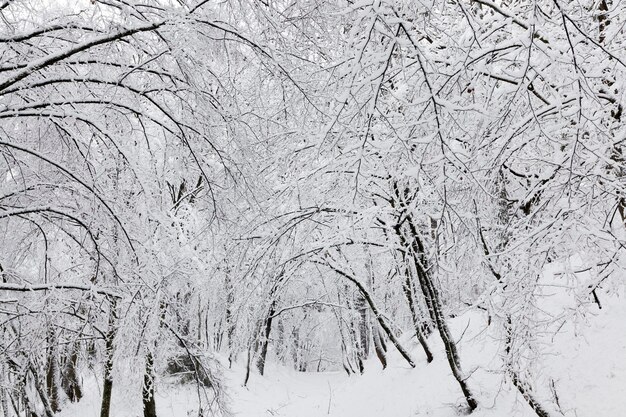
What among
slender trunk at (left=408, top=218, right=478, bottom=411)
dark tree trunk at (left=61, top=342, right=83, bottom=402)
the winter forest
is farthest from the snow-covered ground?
dark tree trunk at (left=61, top=342, right=83, bottom=402)

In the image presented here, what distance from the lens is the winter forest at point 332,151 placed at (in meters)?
3.08

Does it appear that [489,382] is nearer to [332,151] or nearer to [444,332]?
[444,332]

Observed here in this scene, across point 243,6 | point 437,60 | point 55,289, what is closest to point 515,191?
point 437,60

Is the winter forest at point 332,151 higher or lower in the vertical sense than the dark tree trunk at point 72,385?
higher

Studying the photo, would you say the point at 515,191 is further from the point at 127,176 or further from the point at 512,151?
the point at 127,176

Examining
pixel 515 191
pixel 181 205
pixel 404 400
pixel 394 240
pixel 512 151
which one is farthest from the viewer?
pixel 181 205

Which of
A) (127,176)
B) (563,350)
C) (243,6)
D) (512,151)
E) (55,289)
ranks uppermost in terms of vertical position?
(243,6)

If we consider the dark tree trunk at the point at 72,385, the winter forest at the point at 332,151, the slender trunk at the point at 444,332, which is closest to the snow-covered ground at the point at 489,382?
the winter forest at the point at 332,151

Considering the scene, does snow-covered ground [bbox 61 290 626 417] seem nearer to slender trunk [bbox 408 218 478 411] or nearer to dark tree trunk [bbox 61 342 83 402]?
slender trunk [bbox 408 218 478 411]

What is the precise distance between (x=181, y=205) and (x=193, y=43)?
30.4ft

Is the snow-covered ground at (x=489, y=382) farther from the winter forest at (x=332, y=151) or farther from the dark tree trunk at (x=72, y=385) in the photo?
the dark tree trunk at (x=72, y=385)

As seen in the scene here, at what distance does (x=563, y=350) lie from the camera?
269 inches

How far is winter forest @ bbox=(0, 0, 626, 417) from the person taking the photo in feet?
10.1

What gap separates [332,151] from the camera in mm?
3928
